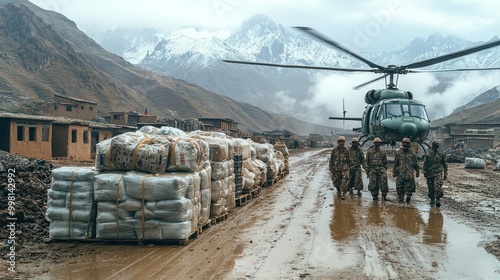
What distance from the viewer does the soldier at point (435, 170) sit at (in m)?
11.5

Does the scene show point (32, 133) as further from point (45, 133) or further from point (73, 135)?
point (73, 135)

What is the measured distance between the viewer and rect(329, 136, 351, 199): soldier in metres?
13.0

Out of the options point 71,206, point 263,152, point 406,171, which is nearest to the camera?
point 71,206

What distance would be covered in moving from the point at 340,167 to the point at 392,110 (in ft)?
19.6

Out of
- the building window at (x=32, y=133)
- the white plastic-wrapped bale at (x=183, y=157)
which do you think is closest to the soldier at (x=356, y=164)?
the white plastic-wrapped bale at (x=183, y=157)

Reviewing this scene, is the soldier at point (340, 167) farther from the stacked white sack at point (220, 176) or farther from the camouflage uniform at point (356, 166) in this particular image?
the stacked white sack at point (220, 176)

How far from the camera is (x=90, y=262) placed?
6332 millimetres

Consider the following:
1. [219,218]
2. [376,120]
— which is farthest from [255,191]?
[376,120]

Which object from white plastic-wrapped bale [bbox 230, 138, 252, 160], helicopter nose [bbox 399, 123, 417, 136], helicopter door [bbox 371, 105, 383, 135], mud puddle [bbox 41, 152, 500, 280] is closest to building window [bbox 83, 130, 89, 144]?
helicopter door [bbox 371, 105, 383, 135]

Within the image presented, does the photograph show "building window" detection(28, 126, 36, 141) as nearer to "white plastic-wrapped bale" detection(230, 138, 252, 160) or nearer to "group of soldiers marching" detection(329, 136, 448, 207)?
"white plastic-wrapped bale" detection(230, 138, 252, 160)

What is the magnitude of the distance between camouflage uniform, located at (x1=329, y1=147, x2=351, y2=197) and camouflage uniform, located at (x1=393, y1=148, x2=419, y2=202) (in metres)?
1.37

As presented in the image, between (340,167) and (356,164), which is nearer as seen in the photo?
(340,167)

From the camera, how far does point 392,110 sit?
18047 mm

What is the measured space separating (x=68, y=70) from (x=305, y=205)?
273ft
